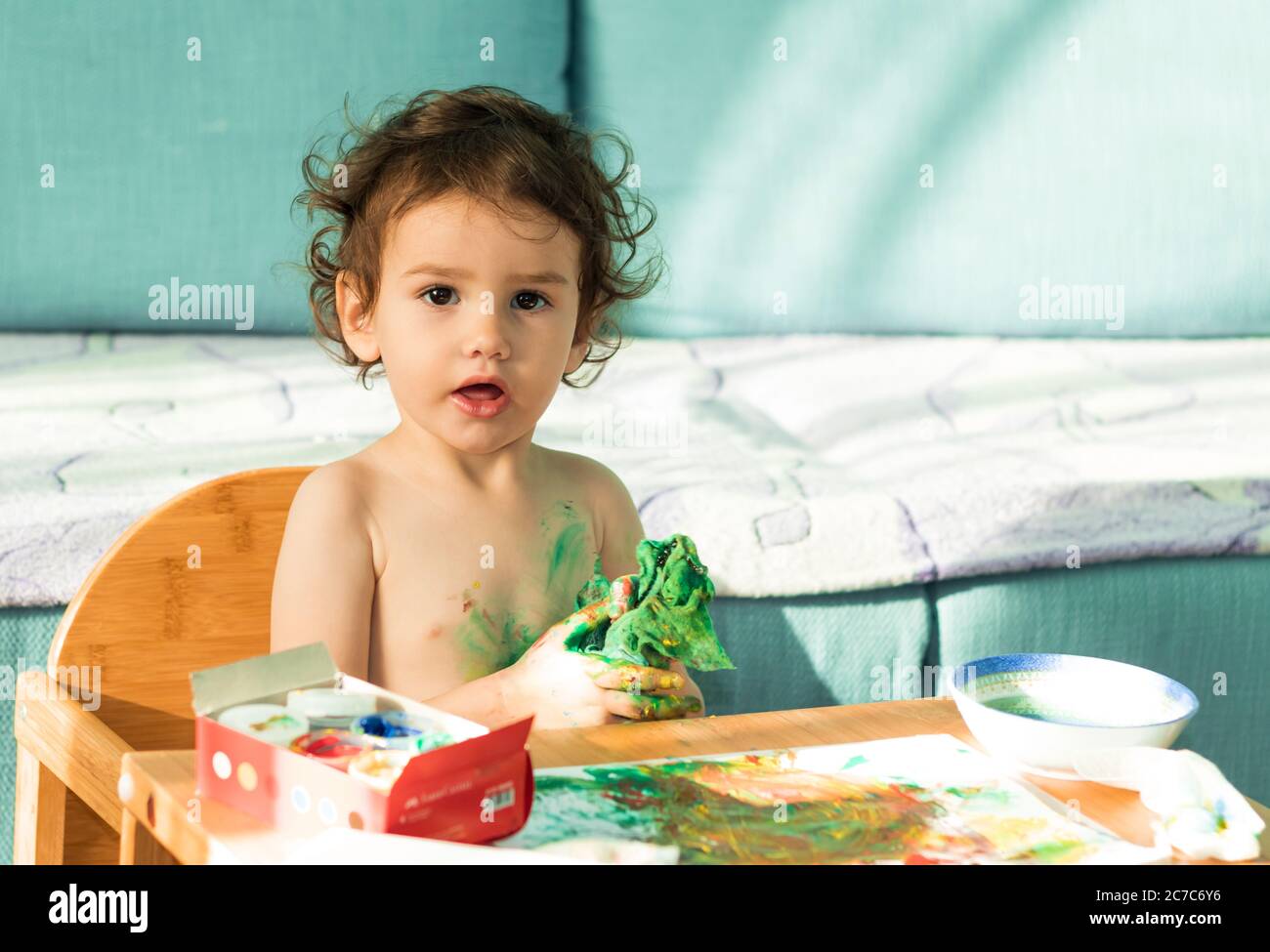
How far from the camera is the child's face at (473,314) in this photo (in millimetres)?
1021

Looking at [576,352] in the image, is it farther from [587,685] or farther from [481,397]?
[587,685]

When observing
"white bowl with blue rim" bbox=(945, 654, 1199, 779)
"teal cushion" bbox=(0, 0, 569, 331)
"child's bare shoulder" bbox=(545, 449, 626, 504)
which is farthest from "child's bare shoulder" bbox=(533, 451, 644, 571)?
"teal cushion" bbox=(0, 0, 569, 331)

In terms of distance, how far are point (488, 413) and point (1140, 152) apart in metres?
1.37

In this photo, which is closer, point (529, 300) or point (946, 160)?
point (529, 300)

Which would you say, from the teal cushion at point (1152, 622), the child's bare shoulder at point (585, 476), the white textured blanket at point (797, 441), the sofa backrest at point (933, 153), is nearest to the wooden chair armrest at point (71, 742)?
the white textured blanket at point (797, 441)

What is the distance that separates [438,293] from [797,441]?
727 mm

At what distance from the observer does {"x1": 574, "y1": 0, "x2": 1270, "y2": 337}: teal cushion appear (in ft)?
6.79

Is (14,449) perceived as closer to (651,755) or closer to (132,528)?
(132,528)

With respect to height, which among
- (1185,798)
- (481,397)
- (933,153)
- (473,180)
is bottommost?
(1185,798)

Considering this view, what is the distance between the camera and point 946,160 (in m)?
2.08

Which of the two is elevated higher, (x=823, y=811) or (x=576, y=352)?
(x=576, y=352)

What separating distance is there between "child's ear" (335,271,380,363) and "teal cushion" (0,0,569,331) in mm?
808

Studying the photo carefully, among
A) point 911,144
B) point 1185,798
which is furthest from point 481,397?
point 911,144

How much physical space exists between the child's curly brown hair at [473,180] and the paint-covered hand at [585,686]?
0.89 ft
